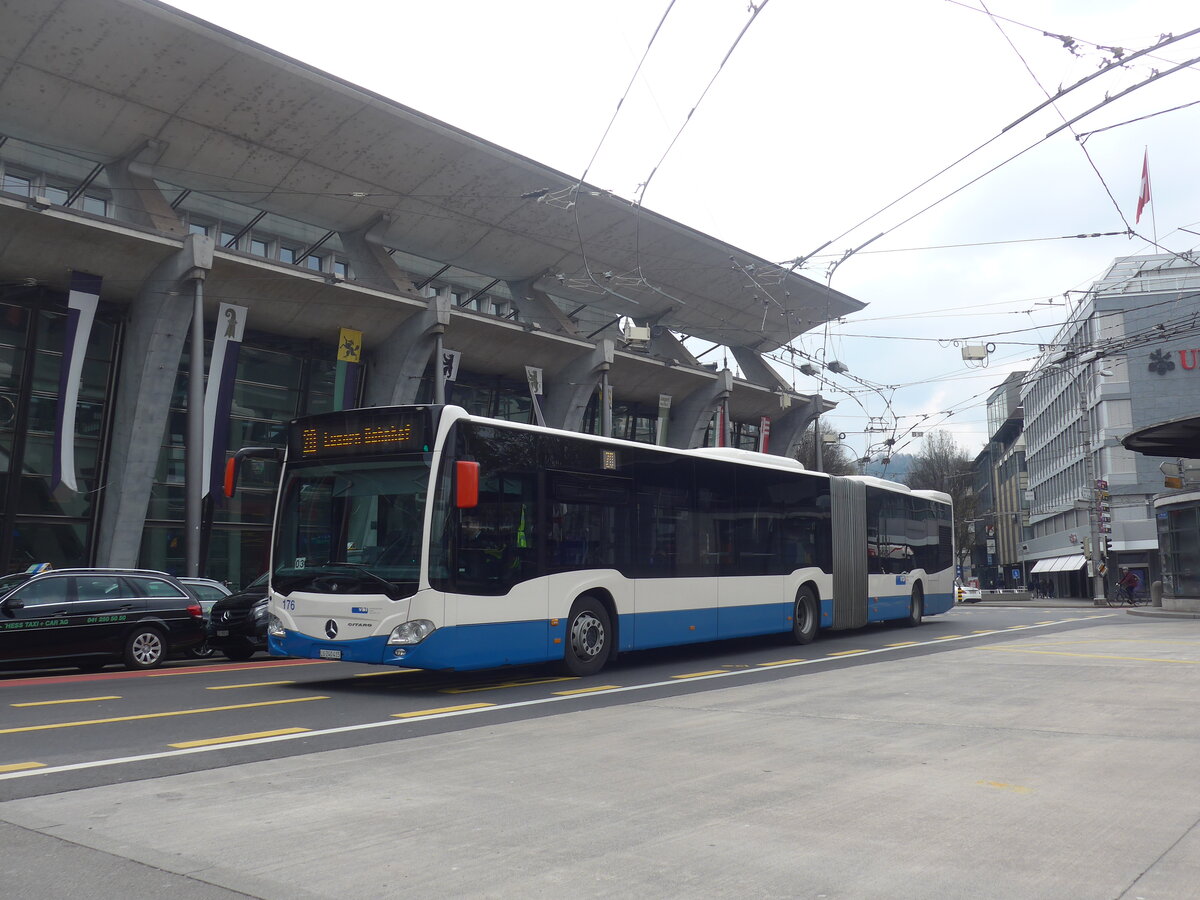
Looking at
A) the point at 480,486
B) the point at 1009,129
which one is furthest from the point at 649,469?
the point at 1009,129

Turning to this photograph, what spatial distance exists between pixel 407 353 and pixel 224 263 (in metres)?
6.51

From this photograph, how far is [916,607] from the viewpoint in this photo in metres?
23.3

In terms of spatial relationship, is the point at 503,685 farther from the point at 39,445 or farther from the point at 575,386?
the point at 575,386

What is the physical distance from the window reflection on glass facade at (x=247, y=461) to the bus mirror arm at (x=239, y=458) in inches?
655

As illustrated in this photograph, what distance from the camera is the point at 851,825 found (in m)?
5.54

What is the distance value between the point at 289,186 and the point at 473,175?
5187 millimetres

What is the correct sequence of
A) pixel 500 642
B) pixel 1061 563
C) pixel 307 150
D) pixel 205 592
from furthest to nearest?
pixel 1061 563 → pixel 307 150 → pixel 205 592 → pixel 500 642

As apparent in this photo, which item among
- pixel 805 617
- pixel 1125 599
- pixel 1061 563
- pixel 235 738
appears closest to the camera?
pixel 235 738

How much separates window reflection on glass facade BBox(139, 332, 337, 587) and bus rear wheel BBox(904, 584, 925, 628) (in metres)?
16.9

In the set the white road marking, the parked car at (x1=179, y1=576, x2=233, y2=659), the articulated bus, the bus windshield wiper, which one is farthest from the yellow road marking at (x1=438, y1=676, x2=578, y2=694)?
the parked car at (x1=179, y1=576, x2=233, y2=659)

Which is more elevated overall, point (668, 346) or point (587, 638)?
point (668, 346)

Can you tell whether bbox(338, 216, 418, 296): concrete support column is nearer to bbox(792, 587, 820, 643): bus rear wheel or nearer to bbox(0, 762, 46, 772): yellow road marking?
bbox(792, 587, 820, 643): bus rear wheel

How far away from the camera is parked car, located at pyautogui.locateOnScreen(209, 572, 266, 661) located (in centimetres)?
1730

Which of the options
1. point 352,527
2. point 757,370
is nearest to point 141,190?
point 352,527
